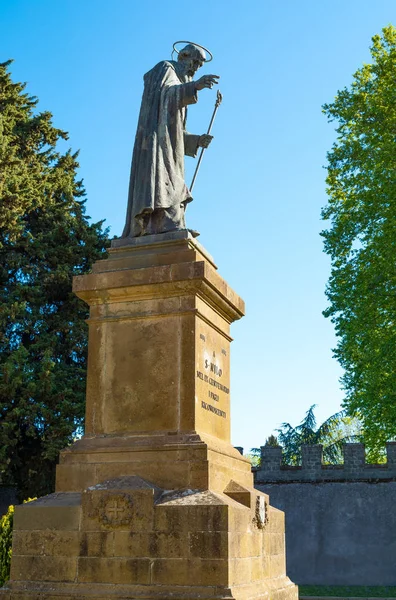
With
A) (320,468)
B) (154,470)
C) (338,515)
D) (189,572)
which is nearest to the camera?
(189,572)

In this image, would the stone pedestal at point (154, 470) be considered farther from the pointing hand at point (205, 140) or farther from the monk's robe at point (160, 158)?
the pointing hand at point (205, 140)

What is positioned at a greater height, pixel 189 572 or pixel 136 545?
pixel 136 545

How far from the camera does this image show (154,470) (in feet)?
22.1

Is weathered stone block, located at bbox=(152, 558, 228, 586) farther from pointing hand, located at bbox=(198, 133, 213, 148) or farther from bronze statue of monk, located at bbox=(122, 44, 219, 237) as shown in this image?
pointing hand, located at bbox=(198, 133, 213, 148)

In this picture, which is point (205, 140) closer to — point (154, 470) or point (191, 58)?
point (191, 58)

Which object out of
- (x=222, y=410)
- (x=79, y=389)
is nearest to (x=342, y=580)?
(x=79, y=389)

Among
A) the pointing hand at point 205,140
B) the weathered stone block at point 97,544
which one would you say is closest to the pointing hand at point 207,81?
the pointing hand at point 205,140

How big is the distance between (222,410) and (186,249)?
175 cm

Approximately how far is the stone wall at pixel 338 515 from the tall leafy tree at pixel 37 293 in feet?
22.8

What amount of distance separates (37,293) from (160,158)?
1484 centimetres

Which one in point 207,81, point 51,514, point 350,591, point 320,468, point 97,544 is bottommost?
point 350,591

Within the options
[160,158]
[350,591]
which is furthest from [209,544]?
[350,591]

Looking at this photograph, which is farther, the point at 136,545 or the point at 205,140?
the point at 205,140

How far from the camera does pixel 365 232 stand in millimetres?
22359
